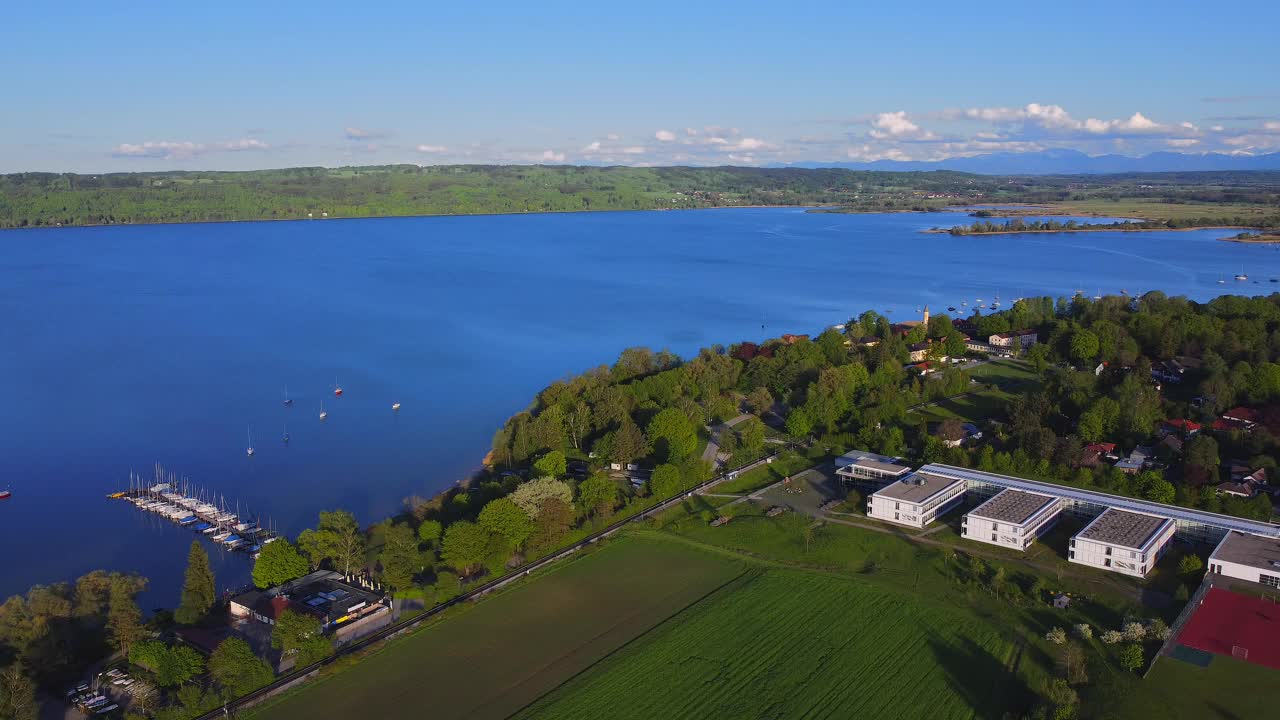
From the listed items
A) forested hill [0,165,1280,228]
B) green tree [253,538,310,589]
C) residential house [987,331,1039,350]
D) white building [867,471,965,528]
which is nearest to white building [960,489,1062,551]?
white building [867,471,965,528]

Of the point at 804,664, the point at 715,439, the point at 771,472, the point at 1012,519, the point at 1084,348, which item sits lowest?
the point at 804,664

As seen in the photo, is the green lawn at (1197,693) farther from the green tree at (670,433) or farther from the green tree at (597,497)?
the green tree at (670,433)

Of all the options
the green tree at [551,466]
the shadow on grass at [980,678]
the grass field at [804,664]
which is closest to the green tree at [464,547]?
the grass field at [804,664]

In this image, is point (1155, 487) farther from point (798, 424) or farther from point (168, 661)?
point (168, 661)

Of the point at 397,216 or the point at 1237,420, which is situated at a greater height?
the point at 397,216

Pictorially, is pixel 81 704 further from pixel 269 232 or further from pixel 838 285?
pixel 269 232

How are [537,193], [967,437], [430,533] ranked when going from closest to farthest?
[430,533], [967,437], [537,193]

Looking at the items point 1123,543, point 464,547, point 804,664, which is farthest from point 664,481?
point 1123,543
